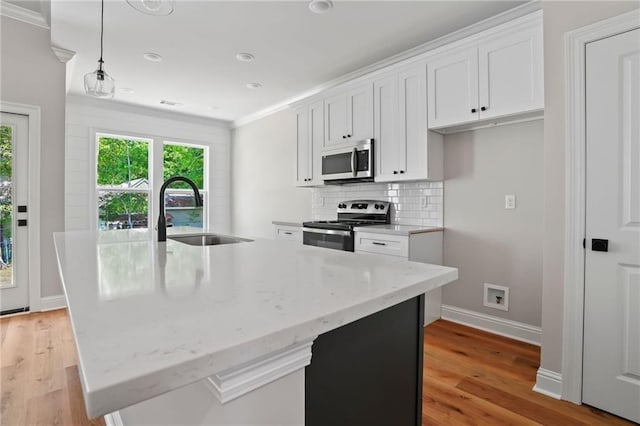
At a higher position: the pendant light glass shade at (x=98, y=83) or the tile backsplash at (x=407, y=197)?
the pendant light glass shade at (x=98, y=83)

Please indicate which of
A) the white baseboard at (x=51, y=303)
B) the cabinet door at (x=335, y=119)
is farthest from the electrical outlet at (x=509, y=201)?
the white baseboard at (x=51, y=303)

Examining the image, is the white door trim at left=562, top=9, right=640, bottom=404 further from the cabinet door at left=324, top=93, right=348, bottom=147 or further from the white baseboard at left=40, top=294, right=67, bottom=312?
the white baseboard at left=40, top=294, right=67, bottom=312

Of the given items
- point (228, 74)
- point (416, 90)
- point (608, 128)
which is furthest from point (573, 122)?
point (228, 74)

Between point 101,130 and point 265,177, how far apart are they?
7.61 feet

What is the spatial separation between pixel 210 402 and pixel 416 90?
2.98 meters

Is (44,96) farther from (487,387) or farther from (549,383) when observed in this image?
(549,383)

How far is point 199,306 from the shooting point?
0.68 m

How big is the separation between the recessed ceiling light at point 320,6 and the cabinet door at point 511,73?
3.93 feet

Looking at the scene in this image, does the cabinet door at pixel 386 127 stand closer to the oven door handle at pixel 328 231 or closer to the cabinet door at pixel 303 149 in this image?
the oven door handle at pixel 328 231

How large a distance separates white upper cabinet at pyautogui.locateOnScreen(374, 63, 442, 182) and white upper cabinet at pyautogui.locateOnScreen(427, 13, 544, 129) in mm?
115

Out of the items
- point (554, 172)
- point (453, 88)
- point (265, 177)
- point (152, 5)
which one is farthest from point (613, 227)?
point (265, 177)

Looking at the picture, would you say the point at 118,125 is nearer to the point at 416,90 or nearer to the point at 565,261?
the point at 416,90

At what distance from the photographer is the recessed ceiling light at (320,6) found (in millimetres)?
2471

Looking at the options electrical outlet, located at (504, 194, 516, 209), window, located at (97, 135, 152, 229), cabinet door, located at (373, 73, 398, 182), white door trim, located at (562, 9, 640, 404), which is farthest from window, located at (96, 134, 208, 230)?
white door trim, located at (562, 9, 640, 404)
